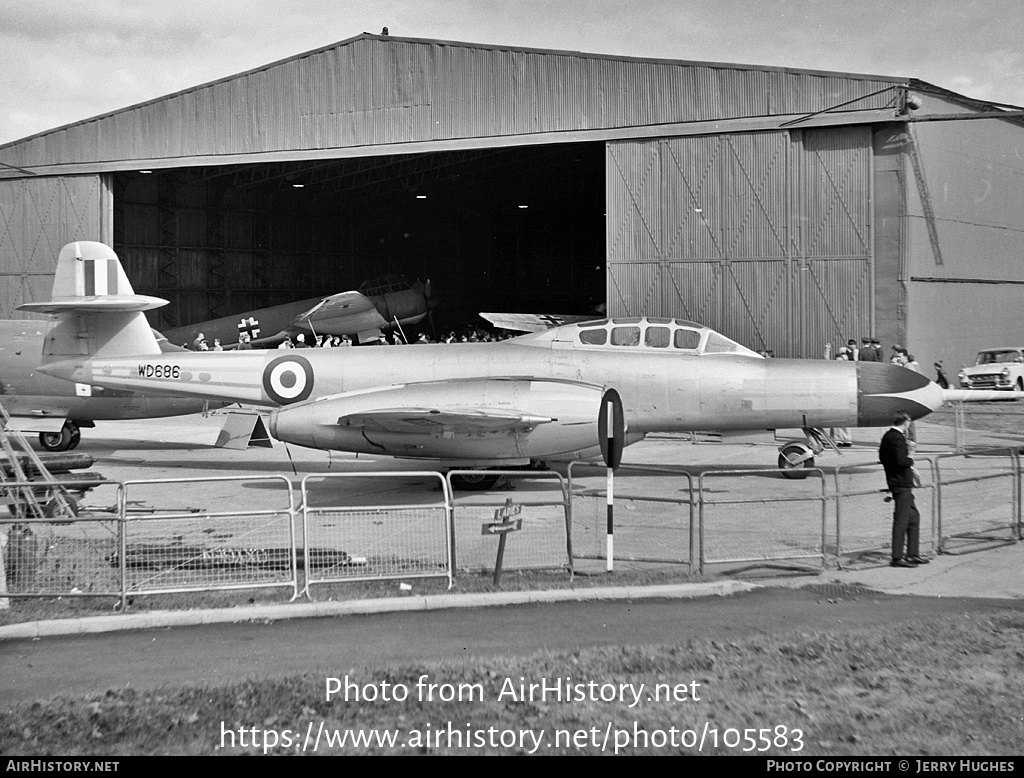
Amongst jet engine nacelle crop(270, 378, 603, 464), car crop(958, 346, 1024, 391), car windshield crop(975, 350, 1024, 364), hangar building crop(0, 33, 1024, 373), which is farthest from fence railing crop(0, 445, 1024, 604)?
car windshield crop(975, 350, 1024, 364)

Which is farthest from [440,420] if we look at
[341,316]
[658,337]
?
[341,316]

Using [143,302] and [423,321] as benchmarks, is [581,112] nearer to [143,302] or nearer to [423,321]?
[143,302]

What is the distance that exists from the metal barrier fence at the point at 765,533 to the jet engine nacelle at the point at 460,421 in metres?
2.32

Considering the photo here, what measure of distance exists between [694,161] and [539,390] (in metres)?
12.8

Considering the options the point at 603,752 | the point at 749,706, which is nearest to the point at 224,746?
the point at 603,752

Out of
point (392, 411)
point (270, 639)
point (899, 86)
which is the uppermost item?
point (899, 86)

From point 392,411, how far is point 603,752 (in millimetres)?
9153

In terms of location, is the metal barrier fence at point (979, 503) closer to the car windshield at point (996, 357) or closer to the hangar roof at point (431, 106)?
the hangar roof at point (431, 106)

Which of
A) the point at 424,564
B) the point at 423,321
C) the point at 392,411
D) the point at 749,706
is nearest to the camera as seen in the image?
the point at 749,706

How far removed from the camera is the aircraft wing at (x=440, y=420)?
543 inches

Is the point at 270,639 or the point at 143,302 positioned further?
the point at 143,302

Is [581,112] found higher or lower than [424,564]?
higher

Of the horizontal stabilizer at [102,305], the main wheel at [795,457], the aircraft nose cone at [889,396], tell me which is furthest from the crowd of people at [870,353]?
the horizontal stabilizer at [102,305]

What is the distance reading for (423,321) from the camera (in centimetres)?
4725
